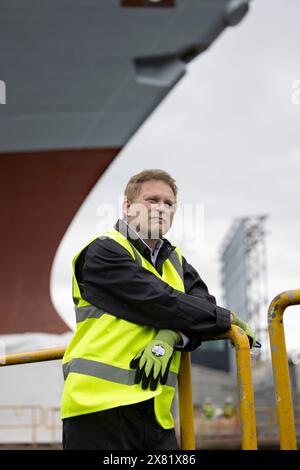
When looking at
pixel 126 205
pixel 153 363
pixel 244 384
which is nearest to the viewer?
pixel 153 363

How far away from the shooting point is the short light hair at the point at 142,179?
201 centimetres

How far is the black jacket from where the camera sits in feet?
6.01

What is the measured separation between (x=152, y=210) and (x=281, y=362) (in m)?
0.58

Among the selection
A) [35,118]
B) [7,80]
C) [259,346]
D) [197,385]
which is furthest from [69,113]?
[197,385]

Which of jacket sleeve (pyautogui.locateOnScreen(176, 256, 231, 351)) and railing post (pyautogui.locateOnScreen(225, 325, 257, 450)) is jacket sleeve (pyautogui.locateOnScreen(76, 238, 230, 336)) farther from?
jacket sleeve (pyautogui.locateOnScreen(176, 256, 231, 351))

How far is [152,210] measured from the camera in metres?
1.96

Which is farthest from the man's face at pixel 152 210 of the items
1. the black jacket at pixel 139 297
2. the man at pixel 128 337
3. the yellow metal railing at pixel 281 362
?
the yellow metal railing at pixel 281 362

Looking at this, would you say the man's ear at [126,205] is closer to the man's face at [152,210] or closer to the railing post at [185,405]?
the man's face at [152,210]

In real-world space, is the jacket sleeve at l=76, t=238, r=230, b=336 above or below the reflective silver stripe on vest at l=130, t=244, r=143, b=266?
below

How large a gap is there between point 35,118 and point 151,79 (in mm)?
1781

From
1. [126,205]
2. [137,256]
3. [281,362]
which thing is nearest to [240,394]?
[281,362]

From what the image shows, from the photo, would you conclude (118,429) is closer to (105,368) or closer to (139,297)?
(105,368)

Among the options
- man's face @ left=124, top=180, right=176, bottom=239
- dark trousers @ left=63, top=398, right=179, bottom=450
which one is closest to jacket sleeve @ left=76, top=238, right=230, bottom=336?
man's face @ left=124, top=180, right=176, bottom=239

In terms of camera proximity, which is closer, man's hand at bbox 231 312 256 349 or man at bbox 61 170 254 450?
man at bbox 61 170 254 450
